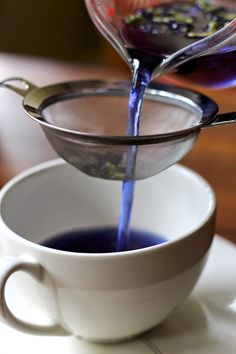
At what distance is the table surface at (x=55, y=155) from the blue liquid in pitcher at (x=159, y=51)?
0.15 metres

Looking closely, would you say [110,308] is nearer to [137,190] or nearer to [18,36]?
[137,190]

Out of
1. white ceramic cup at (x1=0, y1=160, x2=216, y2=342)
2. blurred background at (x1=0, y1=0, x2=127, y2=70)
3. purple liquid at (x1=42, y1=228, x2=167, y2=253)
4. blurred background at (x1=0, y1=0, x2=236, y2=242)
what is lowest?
blurred background at (x1=0, y1=0, x2=127, y2=70)

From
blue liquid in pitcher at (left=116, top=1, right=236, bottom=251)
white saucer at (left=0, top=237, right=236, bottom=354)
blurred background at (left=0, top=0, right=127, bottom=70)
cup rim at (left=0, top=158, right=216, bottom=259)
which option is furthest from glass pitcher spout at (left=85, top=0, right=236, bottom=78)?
blurred background at (left=0, top=0, right=127, bottom=70)

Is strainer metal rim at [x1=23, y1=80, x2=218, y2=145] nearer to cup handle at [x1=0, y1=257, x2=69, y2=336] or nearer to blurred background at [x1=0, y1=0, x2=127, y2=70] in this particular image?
cup handle at [x1=0, y1=257, x2=69, y2=336]

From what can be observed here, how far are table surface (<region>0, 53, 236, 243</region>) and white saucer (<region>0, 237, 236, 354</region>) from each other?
0.11 meters

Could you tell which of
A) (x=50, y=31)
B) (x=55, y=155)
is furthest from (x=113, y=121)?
(x=50, y=31)

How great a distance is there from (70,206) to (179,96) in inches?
6.9

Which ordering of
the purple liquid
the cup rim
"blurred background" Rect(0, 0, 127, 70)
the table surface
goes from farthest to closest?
1. "blurred background" Rect(0, 0, 127, 70)
2. the table surface
3. the purple liquid
4. the cup rim

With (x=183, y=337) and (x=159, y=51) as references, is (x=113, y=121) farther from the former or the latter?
(x=183, y=337)

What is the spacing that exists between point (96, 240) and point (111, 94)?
16cm

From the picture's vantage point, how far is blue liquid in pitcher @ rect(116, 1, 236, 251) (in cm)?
59

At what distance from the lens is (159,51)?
0.63m

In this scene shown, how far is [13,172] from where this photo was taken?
83 centimetres

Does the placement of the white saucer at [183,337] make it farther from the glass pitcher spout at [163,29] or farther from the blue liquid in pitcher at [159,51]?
the glass pitcher spout at [163,29]
